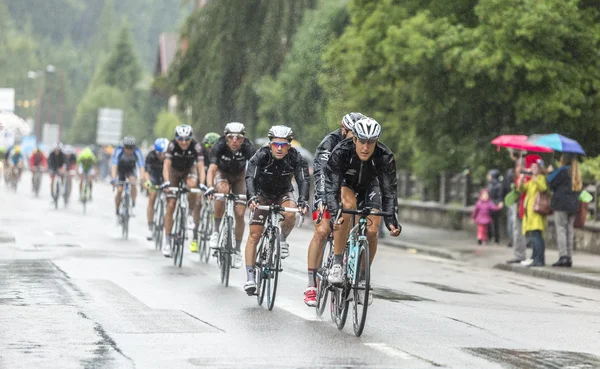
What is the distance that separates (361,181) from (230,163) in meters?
4.70

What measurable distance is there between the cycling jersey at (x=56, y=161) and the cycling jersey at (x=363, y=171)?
2554cm

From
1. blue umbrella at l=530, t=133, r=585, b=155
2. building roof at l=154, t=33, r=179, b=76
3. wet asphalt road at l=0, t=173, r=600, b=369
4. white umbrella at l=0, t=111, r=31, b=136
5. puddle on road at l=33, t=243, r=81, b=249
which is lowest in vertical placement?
puddle on road at l=33, t=243, r=81, b=249

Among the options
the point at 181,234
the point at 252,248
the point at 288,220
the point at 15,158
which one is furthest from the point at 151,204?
the point at 15,158

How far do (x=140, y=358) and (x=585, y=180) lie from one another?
1843cm

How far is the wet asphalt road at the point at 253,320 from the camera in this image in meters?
9.12

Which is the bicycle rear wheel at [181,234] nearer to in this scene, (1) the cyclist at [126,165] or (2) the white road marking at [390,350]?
(1) the cyclist at [126,165]

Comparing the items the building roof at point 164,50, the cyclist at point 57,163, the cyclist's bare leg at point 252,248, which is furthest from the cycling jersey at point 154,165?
the building roof at point 164,50

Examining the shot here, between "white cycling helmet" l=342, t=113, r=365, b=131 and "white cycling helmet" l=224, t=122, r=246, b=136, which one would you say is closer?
"white cycling helmet" l=342, t=113, r=365, b=131

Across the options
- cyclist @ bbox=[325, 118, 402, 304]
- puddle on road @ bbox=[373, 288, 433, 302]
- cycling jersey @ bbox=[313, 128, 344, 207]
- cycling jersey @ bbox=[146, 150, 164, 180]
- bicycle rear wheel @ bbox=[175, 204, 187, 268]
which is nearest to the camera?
cyclist @ bbox=[325, 118, 402, 304]

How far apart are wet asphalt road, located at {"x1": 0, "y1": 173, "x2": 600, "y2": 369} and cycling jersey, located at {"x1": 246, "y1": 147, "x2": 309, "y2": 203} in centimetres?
110

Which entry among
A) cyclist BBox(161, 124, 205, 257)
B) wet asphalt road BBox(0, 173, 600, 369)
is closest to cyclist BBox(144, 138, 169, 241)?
wet asphalt road BBox(0, 173, 600, 369)

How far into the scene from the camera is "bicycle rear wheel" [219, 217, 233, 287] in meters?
14.6

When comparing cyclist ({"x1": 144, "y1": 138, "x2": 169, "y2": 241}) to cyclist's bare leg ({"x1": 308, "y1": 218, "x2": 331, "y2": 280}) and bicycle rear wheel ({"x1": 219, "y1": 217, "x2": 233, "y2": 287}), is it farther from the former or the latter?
cyclist's bare leg ({"x1": 308, "y1": 218, "x2": 331, "y2": 280})

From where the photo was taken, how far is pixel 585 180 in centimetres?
2600
